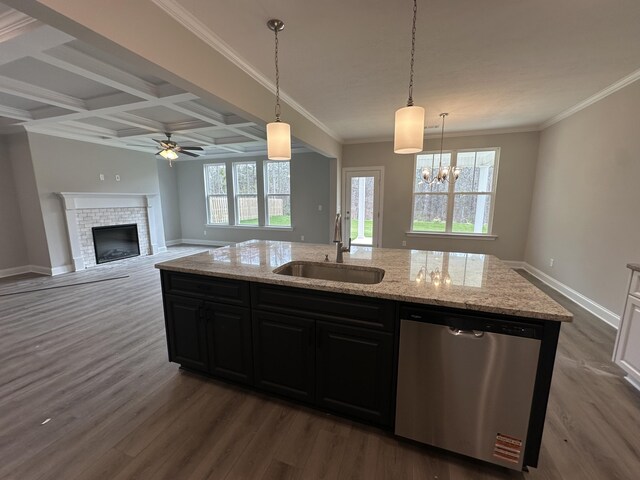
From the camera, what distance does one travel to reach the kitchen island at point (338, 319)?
4.24 feet

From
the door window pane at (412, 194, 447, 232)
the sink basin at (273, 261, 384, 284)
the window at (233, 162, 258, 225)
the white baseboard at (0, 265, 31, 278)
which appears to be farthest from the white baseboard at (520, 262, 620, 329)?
the white baseboard at (0, 265, 31, 278)

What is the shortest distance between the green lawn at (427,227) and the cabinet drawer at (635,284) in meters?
3.61

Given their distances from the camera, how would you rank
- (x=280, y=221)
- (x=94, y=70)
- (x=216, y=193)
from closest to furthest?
(x=94, y=70) < (x=280, y=221) < (x=216, y=193)

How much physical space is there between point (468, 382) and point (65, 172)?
22.8 ft

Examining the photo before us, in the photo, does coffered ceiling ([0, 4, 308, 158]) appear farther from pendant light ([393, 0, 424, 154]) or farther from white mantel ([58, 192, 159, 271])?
pendant light ([393, 0, 424, 154])

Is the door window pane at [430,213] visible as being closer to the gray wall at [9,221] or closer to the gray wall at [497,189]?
the gray wall at [497,189]

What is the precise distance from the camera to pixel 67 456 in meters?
1.48

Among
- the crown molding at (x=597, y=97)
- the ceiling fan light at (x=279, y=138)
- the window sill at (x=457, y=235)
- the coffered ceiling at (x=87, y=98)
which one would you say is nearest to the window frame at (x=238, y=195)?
the coffered ceiling at (x=87, y=98)

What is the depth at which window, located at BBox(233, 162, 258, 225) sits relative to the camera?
723 cm

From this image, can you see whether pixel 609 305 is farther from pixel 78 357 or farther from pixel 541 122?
pixel 78 357

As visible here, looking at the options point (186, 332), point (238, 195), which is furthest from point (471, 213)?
point (238, 195)

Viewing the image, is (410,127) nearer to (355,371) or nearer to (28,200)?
(355,371)

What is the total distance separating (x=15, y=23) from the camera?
183 cm

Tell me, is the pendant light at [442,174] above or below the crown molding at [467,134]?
below
